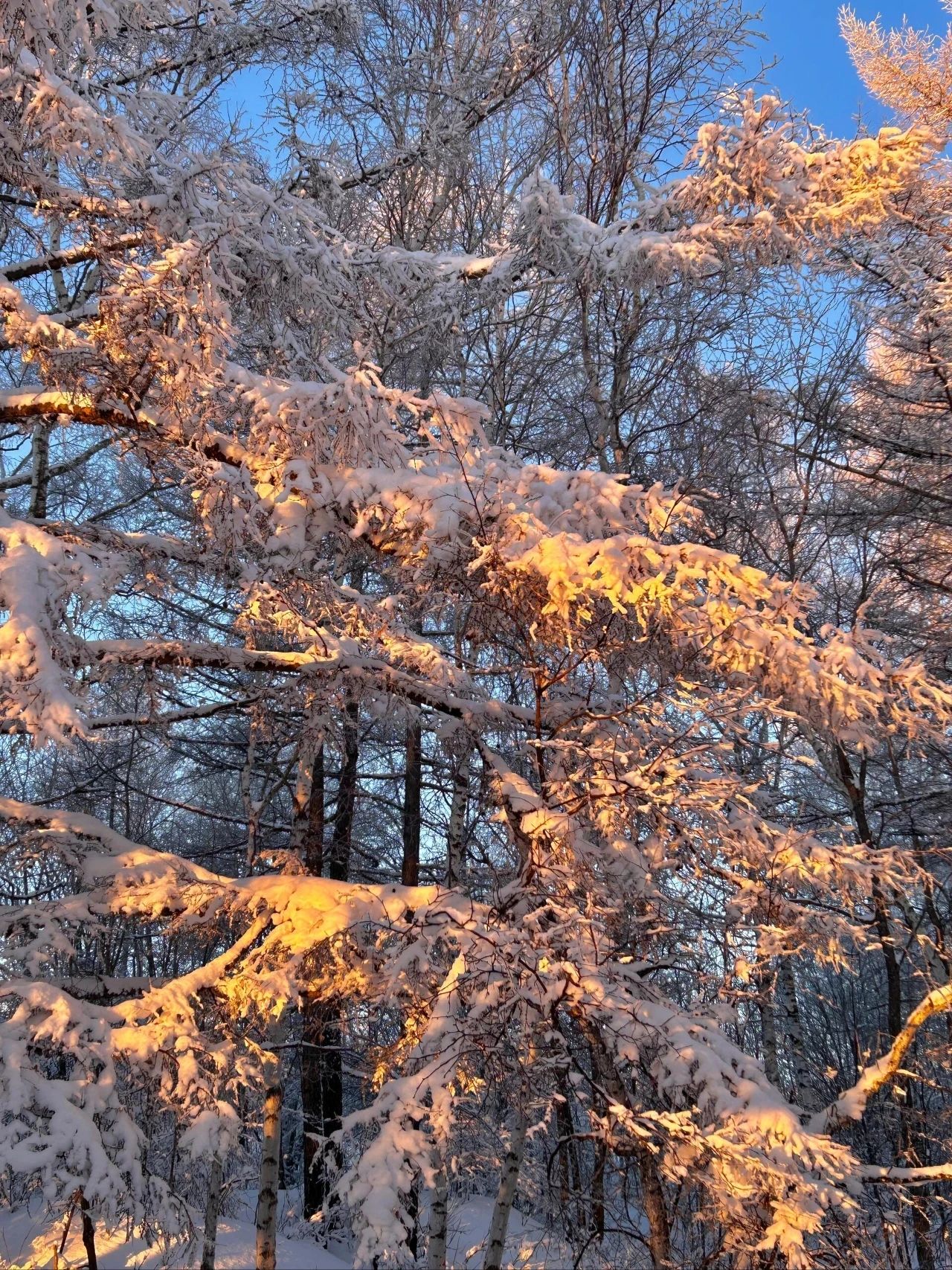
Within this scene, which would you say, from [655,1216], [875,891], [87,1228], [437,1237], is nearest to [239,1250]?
[437,1237]

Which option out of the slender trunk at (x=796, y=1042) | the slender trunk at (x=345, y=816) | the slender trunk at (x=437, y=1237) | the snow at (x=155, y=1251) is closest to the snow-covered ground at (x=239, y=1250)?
the snow at (x=155, y=1251)

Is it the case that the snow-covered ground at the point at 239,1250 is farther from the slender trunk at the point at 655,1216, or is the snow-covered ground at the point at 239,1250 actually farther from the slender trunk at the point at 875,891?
the slender trunk at the point at 875,891

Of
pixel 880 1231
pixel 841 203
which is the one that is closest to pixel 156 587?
pixel 841 203

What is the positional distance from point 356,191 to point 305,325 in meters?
2.63

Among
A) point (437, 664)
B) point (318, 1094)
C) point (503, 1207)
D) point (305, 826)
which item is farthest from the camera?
point (318, 1094)

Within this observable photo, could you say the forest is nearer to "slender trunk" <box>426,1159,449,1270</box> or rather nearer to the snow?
"slender trunk" <box>426,1159,449,1270</box>

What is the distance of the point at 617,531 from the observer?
440cm

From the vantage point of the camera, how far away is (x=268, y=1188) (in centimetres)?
811

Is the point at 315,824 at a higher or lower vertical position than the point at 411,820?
lower

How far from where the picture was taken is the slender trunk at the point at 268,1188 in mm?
7762

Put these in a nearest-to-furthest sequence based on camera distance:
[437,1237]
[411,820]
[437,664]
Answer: [437,664], [437,1237], [411,820]

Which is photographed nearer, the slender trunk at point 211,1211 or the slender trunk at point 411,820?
the slender trunk at point 211,1211

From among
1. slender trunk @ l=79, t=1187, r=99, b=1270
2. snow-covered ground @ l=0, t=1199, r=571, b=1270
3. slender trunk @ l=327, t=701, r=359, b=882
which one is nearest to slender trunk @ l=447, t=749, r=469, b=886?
slender trunk @ l=327, t=701, r=359, b=882

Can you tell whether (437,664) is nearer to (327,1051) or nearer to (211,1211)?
(327,1051)
